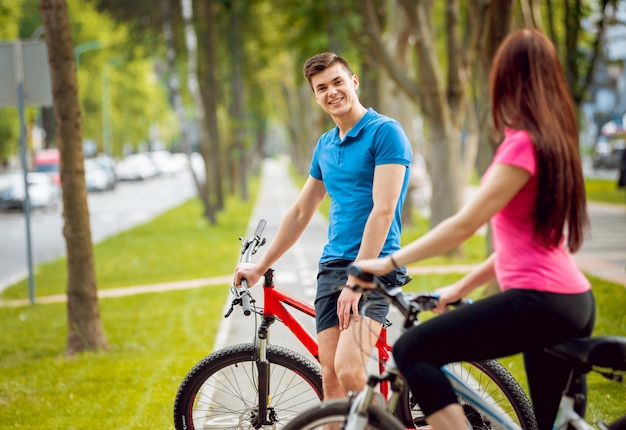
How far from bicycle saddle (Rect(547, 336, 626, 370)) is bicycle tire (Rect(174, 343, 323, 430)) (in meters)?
1.41

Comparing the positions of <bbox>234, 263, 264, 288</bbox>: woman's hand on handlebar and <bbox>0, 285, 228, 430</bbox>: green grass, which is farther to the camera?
<bbox>0, 285, 228, 430</bbox>: green grass

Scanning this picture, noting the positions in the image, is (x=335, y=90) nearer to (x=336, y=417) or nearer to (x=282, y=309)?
(x=282, y=309)

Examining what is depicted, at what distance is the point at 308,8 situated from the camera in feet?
67.8

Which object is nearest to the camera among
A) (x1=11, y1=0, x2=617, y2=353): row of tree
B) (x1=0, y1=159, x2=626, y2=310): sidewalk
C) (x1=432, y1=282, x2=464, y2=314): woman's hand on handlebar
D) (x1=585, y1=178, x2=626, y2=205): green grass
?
(x1=432, y1=282, x2=464, y2=314): woman's hand on handlebar

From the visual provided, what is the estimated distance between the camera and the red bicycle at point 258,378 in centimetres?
436

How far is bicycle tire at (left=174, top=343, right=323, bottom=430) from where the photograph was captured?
4387mm

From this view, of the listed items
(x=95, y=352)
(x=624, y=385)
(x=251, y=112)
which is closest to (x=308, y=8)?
(x=95, y=352)

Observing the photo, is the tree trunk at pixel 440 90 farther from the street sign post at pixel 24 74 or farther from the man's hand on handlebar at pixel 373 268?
the man's hand on handlebar at pixel 373 268

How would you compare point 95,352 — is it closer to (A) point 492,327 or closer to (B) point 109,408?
(B) point 109,408

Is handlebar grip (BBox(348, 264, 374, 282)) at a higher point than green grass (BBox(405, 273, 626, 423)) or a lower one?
higher

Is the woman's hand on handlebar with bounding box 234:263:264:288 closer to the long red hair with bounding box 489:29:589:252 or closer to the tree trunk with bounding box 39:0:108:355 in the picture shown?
the long red hair with bounding box 489:29:589:252

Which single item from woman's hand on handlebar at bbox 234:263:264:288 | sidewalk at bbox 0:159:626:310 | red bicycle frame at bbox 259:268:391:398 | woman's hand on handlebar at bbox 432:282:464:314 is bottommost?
sidewalk at bbox 0:159:626:310

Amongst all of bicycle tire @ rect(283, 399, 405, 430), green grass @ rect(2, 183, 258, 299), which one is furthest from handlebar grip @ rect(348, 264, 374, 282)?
green grass @ rect(2, 183, 258, 299)

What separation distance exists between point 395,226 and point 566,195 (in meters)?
1.12
